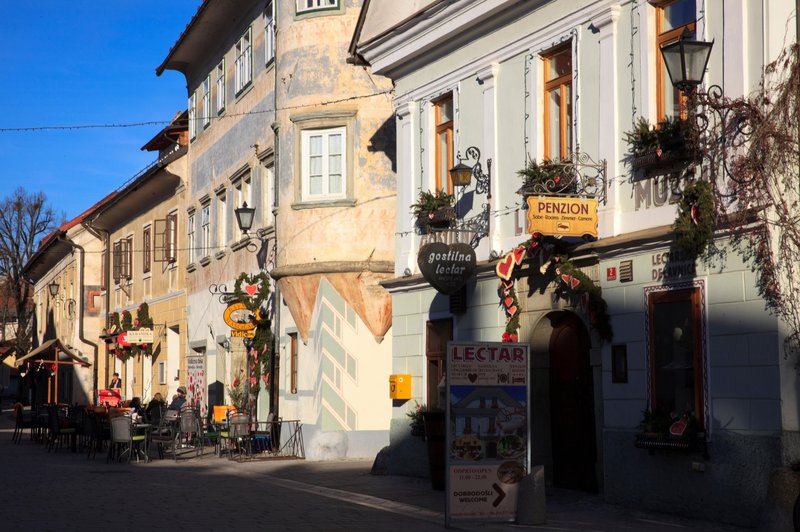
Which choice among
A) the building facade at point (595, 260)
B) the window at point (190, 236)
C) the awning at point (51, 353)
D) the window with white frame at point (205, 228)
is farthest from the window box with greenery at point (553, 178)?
the awning at point (51, 353)

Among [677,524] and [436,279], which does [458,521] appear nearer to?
[677,524]

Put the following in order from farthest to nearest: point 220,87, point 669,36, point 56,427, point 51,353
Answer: point 51,353
point 220,87
point 56,427
point 669,36

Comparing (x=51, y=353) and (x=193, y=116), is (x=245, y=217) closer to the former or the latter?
(x=193, y=116)

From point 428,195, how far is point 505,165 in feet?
6.52

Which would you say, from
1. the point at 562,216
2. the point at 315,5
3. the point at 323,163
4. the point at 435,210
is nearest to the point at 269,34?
the point at 315,5

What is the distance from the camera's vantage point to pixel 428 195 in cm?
1898

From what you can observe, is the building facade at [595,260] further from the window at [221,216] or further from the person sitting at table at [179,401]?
the window at [221,216]

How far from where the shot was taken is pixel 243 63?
29.3 metres

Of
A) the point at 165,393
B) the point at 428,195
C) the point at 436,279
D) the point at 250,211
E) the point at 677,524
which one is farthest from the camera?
the point at 165,393

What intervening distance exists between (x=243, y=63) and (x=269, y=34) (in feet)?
8.19

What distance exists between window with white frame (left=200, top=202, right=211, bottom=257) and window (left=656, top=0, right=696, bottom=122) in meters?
19.7

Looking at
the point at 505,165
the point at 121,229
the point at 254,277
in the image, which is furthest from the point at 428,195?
the point at 121,229

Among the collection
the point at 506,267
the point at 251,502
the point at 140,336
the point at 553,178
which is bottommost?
the point at 251,502

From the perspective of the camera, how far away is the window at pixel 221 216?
30.8 metres
